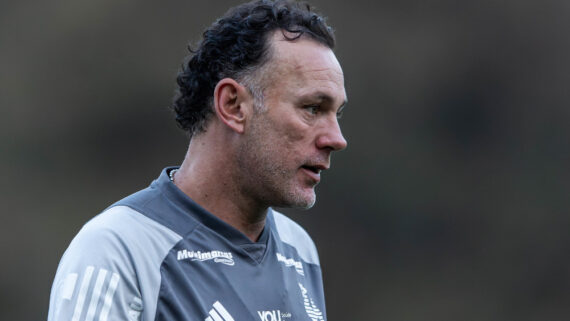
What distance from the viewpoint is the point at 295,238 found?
8.39 feet

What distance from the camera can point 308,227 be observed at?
7.89 metres

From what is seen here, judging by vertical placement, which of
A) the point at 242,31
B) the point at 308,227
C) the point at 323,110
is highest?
the point at 242,31

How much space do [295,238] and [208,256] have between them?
1.67 ft

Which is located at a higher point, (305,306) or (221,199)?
(221,199)

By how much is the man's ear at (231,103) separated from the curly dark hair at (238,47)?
0.08ft

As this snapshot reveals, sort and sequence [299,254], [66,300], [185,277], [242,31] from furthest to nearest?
1. [299,254]
2. [242,31]
3. [185,277]
4. [66,300]

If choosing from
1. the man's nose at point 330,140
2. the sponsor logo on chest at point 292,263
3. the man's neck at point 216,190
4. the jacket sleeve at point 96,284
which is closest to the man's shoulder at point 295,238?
the sponsor logo on chest at point 292,263

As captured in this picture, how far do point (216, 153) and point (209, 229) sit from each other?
21 cm

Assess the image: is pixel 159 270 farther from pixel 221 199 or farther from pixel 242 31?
pixel 242 31

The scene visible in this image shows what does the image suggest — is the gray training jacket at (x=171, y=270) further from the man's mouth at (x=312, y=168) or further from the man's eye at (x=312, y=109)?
the man's eye at (x=312, y=109)

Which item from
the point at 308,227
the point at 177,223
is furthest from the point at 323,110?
the point at 308,227

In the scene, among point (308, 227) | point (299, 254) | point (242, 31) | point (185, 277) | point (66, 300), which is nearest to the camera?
point (66, 300)

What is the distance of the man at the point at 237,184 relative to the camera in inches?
78.1

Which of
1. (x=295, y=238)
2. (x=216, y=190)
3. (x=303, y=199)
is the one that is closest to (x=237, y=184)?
(x=216, y=190)
